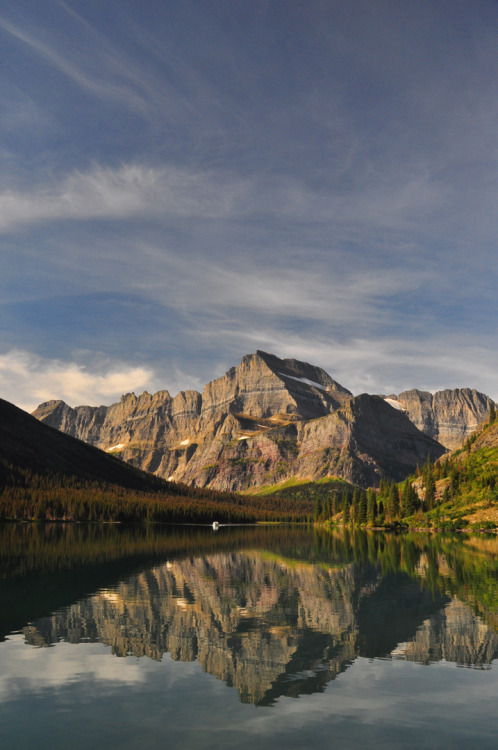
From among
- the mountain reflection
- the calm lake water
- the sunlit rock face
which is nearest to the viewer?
the calm lake water

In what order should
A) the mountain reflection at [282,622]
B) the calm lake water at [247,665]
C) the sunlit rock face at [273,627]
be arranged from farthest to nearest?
the mountain reflection at [282,622]
the sunlit rock face at [273,627]
the calm lake water at [247,665]

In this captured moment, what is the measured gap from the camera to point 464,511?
192125 millimetres

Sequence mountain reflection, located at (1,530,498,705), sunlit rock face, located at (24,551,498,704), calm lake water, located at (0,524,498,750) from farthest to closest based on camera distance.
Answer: mountain reflection, located at (1,530,498,705) → sunlit rock face, located at (24,551,498,704) → calm lake water, located at (0,524,498,750)

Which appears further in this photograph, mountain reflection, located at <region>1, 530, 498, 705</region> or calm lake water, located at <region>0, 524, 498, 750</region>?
mountain reflection, located at <region>1, 530, 498, 705</region>

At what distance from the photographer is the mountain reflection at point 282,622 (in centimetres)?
2823

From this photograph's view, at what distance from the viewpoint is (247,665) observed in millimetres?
27391

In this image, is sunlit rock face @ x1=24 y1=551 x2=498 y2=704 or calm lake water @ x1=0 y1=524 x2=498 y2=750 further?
sunlit rock face @ x1=24 y1=551 x2=498 y2=704

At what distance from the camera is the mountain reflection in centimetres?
2823

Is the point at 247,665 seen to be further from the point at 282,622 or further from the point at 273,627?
the point at 282,622

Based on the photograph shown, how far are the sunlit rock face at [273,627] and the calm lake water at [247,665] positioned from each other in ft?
0.47

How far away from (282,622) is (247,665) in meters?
10.3

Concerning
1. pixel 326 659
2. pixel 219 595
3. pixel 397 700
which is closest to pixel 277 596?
pixel 219 595

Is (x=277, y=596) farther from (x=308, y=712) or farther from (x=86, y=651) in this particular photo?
(x=308, y=712)

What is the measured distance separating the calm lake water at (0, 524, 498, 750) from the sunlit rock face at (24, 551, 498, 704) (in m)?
0.14
